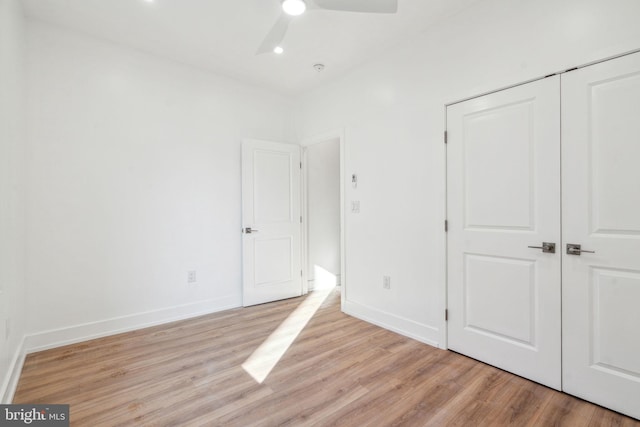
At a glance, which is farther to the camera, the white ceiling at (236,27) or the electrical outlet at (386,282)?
the electrical outlet at (386,282)

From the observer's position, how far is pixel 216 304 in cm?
361

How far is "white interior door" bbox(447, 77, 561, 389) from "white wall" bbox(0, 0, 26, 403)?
308cm

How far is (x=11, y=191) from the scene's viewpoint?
2055mm

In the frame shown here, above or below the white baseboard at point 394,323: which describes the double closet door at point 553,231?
above

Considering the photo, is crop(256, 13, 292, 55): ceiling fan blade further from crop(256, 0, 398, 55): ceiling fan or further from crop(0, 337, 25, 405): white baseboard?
crop(0, 337, 25, 405): white baseboard

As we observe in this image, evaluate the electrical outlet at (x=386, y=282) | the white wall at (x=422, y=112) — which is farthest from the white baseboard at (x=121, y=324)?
the electrical outlet at (x=386, y=282)

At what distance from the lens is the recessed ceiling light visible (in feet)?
6.80

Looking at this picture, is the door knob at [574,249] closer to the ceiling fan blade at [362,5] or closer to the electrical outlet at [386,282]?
the electrical outlet at [386,282]

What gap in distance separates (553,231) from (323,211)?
3018mm

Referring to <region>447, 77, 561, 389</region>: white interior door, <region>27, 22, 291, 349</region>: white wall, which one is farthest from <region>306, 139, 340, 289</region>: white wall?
<region>447, 77, 561, 389</region>: white interior door

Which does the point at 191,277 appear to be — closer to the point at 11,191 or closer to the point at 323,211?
the point at 11,191

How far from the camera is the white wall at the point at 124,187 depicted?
8.66 feet

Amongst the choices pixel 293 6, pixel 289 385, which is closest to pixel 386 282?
pixel 289 385

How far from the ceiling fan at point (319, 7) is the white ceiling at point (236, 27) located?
34 cm
